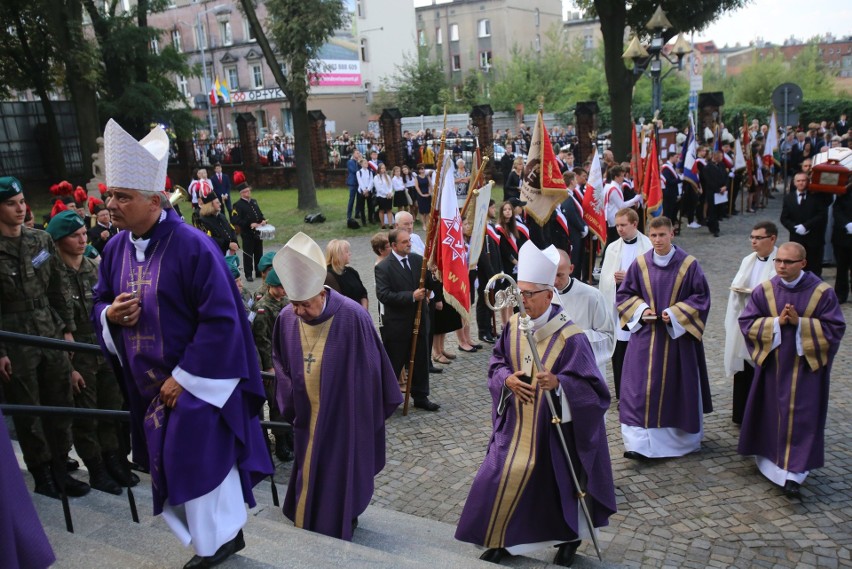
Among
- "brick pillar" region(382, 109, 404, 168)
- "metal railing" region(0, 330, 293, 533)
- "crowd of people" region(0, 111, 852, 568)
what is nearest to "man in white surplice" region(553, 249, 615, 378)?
"crowd of people" region(0, 111, 852, 568)

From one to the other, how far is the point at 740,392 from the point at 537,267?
135 inches

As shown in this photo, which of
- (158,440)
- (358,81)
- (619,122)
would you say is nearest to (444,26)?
(358,81)

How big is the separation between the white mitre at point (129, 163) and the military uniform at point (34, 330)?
195cm

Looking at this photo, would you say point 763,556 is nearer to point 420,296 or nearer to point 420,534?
point 420,534

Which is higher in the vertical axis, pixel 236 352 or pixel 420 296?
pixel 236 352

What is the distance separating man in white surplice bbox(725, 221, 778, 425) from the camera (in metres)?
6.65

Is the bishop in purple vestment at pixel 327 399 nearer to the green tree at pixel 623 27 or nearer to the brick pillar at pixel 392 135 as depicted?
the green tree at pixel 623 27

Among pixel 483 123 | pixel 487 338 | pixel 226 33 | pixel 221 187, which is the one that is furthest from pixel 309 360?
pixel 226 33

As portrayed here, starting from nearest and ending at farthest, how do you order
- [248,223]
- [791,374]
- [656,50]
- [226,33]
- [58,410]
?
[58,410], [791,374], [248,223], [656,50], [226,33]

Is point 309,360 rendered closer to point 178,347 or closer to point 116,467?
point 178,347

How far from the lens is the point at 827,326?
567 cm

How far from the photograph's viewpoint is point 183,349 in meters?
3.55

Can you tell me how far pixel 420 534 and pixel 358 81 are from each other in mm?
51180

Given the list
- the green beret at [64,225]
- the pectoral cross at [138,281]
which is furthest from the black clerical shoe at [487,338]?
the pectoral cross at [138,281]
